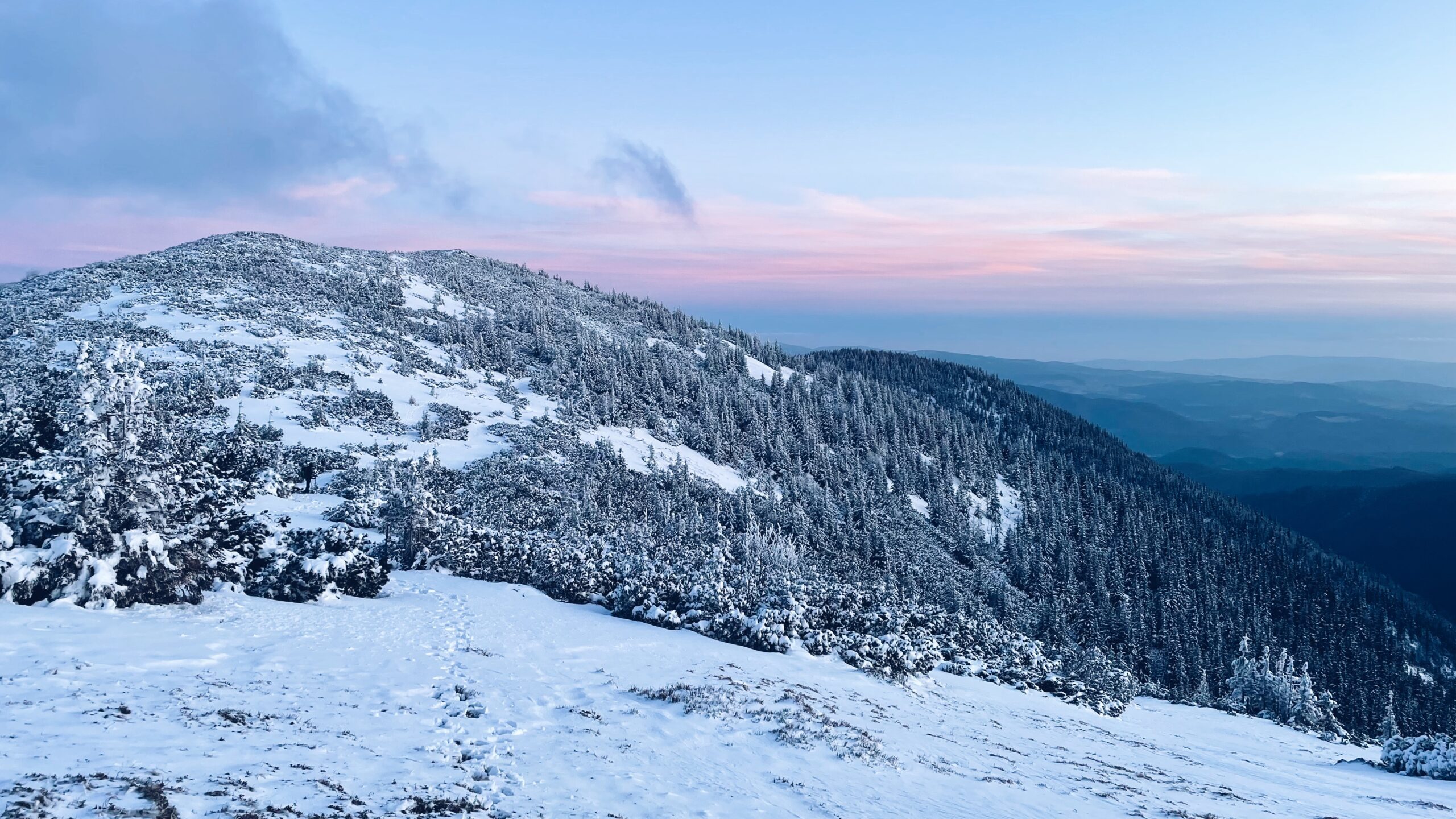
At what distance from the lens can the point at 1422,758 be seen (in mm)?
27422

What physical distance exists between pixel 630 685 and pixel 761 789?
8550 millimetres

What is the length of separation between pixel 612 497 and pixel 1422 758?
5796cm

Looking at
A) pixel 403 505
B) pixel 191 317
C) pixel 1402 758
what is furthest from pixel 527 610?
pixel 191 317

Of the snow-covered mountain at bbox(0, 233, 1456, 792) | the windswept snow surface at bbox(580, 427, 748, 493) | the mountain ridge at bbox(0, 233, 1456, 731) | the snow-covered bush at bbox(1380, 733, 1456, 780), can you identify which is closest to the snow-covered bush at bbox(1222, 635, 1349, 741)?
the snow-covered mountain at bbox(0, 233, 1456, 792)

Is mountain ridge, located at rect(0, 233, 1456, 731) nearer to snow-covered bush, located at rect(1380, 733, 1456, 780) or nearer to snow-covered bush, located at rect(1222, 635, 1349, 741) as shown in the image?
snow-covered bush, located at rect(1222, 635, 1349, 741)

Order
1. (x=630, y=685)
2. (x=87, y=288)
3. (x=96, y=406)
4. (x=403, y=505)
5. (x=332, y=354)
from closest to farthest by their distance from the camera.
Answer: (x=96, y=406) < (x=630, y=685) < (x=403, y=505) < (x=332, y=354) < (x=87, y=288)

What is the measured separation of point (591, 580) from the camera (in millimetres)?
39750

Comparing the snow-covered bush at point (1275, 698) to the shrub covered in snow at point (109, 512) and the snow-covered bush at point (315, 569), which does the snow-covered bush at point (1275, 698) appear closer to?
the snow-covered bush at point (315, 569)

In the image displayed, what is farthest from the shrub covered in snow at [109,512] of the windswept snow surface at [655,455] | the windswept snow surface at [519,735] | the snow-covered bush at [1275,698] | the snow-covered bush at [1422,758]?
the snow-covered bush at [1275,698]

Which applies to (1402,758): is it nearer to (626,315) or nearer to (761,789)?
(761,789)

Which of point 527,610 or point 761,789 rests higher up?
point 761,789

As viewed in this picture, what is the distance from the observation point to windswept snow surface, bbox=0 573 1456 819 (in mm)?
11477

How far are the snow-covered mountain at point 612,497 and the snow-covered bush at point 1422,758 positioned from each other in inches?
469

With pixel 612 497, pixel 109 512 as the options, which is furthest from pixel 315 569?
pixel 612 497
